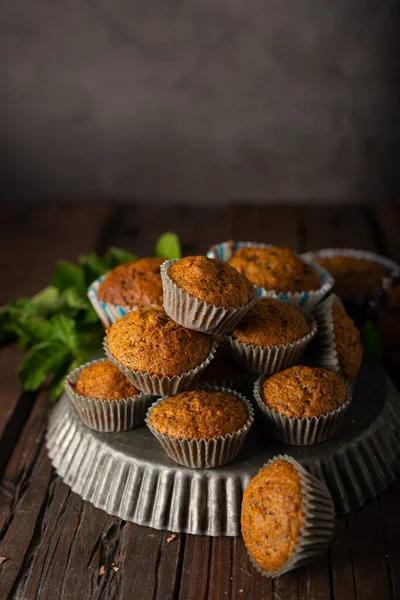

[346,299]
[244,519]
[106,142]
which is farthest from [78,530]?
[106,142]

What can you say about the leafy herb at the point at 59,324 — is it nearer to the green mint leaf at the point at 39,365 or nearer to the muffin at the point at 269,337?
the green mint leaf at the point at 39,365

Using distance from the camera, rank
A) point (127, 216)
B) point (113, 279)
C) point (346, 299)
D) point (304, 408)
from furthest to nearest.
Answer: point (127, 216) → point (346, 299) → point (113, 279) → point (304, 408)

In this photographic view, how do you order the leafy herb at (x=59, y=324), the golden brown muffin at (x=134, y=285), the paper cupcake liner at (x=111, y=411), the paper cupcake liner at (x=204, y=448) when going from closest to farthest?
the paper cupcake liner at (x=204, y=448) → the paper cupcake liner at (x=111, y=411) → the golden brown muffin at (x=134, y=285) → the leafy herb at (x=59, y=324)

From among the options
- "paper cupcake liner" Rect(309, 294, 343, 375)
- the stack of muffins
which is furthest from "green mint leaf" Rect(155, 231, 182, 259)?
"paper cupcake liner" Rect(309, 294, 343, 375)

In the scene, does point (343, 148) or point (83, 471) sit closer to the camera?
point (83, 471)

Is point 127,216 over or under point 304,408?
under

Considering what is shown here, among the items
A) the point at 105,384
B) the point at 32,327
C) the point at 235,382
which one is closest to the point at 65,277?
the point at 32,327

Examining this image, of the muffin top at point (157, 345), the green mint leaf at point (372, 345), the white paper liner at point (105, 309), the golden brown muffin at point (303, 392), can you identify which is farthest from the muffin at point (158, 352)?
the green mint leaf at point (372, 345)

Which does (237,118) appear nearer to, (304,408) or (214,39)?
(214,39)
